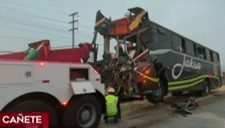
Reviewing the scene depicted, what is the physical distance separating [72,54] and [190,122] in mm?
3764

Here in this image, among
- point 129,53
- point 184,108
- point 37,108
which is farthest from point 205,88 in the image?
point 37,108

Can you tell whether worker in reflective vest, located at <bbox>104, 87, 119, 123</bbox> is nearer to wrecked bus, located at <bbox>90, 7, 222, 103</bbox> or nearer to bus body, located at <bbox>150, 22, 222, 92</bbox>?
wrecked bus, located at <bbox>90, 7, 222, 103</bbox>

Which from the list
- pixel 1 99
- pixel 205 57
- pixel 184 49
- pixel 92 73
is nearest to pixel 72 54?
pixel 92 73

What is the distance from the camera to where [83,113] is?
3.92m

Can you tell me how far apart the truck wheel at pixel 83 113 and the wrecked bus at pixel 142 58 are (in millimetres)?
2180

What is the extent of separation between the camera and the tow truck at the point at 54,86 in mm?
2877

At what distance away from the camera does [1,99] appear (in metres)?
2.73

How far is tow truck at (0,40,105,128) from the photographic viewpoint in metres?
2.88

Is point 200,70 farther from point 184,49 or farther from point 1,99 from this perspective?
point 1,99

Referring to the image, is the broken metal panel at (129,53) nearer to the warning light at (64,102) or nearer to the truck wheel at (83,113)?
the truck wheel at (83,113)

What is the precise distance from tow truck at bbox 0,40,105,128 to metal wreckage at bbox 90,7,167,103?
1.91 metres

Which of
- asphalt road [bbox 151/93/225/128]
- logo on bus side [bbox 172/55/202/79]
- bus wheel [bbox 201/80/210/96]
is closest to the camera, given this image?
asphalt road [bbox 151/93/225/128]

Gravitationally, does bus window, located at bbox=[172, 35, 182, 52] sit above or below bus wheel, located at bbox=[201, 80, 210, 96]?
above

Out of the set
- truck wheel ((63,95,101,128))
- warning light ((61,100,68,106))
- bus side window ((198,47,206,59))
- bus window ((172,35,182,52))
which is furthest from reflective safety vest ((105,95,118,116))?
bus side window ((198,47,206,59))
